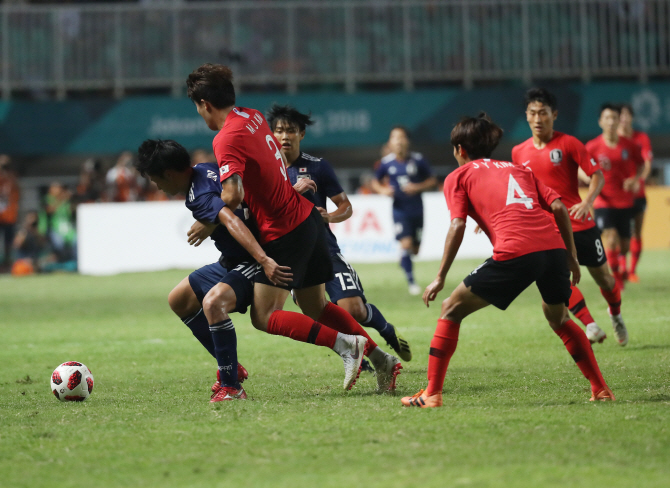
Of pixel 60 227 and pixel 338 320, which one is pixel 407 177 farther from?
pixel 60 227

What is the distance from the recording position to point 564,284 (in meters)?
5.14

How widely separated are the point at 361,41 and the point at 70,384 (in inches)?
757

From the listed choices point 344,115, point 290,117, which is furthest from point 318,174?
point 344,115

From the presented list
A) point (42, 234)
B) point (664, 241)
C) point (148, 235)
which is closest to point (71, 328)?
point (148, 235)

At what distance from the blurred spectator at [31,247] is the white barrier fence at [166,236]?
187 cm

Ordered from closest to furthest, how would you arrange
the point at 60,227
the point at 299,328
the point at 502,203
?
the point at 502,203, the point at 299,328, the point at 60,227

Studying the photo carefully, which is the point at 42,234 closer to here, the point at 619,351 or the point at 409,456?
the point at 619,351

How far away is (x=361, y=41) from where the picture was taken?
935 inches

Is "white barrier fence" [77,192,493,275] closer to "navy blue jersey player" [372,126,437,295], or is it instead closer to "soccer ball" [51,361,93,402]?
"navy blue jersey player" [372,126,437,295]

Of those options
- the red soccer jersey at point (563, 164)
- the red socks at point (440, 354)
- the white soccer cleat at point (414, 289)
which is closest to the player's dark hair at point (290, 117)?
the red soccer jersey at point (563, 164)

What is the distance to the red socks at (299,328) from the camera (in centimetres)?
545

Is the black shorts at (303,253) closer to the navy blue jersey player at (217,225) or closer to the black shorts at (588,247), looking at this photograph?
the navy blue jersey player at (217,225)

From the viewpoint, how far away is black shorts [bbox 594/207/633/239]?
11.7 meters

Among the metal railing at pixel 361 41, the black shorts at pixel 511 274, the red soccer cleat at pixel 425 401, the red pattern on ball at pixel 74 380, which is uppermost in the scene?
the metal railing at pixel 361 41
